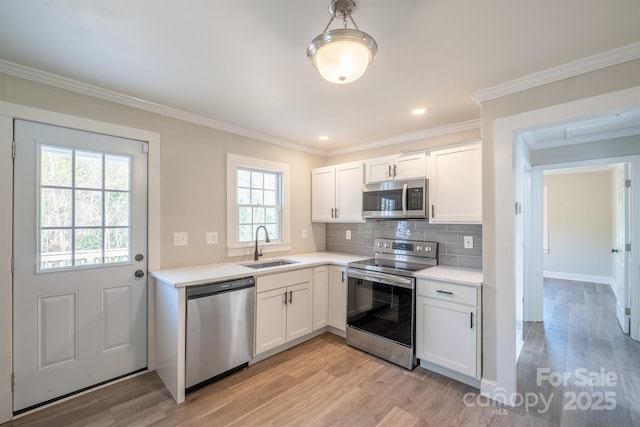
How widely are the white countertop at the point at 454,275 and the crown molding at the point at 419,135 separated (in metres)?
1.49

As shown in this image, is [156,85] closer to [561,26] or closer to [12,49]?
[12,49]

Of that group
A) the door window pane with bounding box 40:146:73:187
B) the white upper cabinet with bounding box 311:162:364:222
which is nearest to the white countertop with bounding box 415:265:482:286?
the white upper cabinet with bounding box 311:162:364:222

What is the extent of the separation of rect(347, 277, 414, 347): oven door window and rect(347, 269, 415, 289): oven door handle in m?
0.04

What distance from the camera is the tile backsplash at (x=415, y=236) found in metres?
2.84

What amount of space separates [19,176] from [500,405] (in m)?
3.89

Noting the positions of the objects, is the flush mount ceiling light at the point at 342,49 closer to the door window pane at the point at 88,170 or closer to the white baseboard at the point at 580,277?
the door window pane at the point at 88,170

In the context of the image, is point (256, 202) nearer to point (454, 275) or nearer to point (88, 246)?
point (88, 246)

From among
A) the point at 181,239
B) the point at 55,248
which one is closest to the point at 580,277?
the point at 181,239

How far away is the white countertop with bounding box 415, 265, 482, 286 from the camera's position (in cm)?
231

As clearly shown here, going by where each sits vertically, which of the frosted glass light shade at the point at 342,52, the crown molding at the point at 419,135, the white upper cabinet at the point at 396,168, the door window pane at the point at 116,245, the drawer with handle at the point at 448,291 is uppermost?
the crown molding at the point at 419,135

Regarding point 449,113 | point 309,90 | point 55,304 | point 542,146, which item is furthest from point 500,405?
point 55,304

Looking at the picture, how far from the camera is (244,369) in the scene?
260cm

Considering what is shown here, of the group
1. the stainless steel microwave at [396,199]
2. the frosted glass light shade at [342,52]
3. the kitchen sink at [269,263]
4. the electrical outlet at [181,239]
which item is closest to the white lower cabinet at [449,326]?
the stainless steel microwave at [396,199]

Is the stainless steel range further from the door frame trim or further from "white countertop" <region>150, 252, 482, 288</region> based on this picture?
the door frame trim
